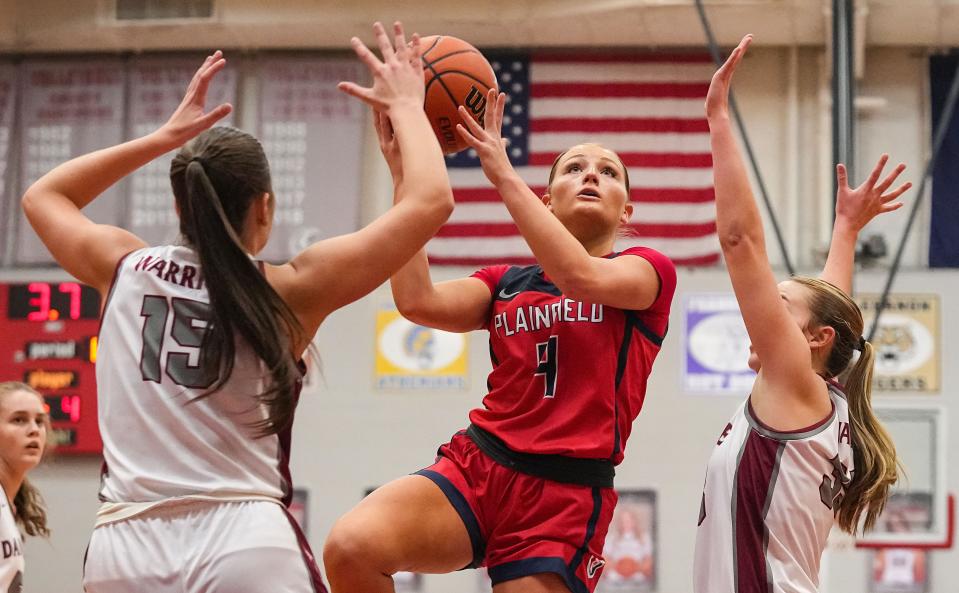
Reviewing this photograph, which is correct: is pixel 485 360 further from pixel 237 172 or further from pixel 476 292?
pixel 237 172

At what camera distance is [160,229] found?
36.8ft

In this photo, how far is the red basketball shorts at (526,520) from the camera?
11.5 feet

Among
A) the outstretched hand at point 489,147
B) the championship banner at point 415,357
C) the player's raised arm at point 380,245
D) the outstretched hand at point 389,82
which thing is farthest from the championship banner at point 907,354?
the player's raised arm at point 380,245

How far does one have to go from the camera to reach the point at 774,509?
3.24 meters

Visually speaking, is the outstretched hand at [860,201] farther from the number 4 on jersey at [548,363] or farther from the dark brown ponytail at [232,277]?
the dark brown ponytail at [232,277]

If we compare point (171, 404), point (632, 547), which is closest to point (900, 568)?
point (632, 547)

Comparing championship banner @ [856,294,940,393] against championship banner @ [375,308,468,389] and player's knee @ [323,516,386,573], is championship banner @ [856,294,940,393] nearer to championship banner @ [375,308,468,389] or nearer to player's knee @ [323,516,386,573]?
championship banner @ [375,308,468,389]

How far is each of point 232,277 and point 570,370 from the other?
140 cm

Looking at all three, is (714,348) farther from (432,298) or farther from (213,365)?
(213,365)

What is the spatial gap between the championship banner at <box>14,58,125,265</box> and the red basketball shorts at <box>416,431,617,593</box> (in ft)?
27.8

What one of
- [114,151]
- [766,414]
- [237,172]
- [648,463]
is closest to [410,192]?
[237,172]

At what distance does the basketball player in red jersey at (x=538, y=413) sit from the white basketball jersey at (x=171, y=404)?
932mm

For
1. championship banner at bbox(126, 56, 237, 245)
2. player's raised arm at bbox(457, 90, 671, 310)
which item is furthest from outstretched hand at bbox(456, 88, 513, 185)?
championship banner at bbox(126, 56, 237, 245)

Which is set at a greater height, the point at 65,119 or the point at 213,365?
the point at 65,119
